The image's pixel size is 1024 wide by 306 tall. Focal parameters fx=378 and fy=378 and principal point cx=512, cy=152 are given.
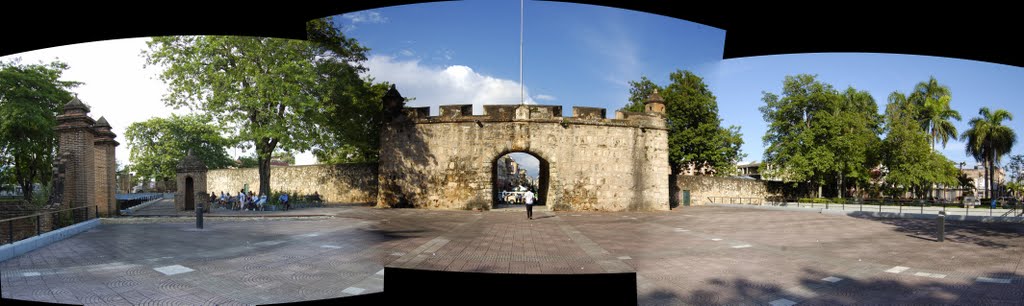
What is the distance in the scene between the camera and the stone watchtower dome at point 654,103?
243 centimetres

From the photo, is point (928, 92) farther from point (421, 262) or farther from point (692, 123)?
point (421, 262)

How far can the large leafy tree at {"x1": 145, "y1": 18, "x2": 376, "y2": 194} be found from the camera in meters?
2.01

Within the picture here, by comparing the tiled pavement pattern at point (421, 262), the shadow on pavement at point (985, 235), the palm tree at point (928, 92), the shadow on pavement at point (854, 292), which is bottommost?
the shadow on pavement at point (985, 235)

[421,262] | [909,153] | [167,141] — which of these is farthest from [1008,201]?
[167,141]

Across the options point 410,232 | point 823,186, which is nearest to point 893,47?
point 410,232

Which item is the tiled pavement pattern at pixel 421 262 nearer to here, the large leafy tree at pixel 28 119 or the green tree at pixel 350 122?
the green tree at pixel 350 122

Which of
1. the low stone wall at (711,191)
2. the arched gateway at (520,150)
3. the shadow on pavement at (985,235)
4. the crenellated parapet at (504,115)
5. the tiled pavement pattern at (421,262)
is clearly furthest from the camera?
the shadow on pavement at (985,235)

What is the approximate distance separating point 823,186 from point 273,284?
40.3ft

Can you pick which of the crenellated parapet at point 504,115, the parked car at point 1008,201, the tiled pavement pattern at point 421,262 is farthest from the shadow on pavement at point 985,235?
the crenellated parapet at point 504,115

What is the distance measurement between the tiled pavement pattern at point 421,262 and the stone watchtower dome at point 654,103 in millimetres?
836

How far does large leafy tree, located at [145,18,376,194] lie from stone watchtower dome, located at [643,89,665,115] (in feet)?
5.61

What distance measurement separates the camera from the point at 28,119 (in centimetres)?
324

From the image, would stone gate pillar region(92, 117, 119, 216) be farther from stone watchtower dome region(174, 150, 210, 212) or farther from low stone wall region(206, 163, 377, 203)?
low stone wall region(206, 163, 377, 203)

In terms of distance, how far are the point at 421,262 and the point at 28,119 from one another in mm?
4159
